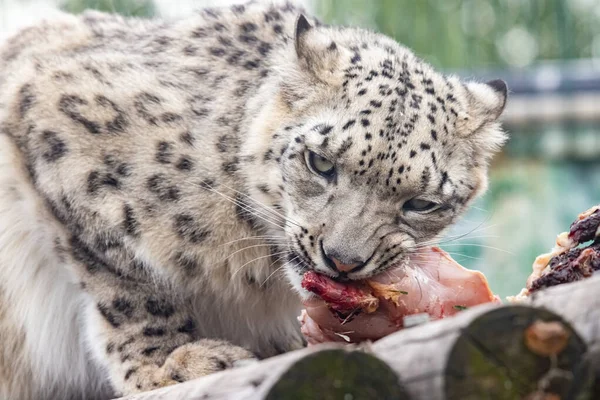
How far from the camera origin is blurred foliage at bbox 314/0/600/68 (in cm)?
1067

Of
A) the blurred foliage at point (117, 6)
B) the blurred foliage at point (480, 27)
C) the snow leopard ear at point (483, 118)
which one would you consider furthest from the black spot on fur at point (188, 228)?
the blurred foliage at point (480, 27)

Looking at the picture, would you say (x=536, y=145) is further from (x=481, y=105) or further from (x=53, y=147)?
(x=53, y=147)

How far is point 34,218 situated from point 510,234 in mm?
5699

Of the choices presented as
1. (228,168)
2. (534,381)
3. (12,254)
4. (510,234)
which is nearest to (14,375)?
(12,254)

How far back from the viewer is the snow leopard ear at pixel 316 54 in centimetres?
386

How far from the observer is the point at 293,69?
3951 millimetres

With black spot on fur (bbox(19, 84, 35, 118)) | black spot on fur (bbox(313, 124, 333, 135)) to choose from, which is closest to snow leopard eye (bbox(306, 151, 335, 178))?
black spot on fur (bbox(313, 124, 333, 135))

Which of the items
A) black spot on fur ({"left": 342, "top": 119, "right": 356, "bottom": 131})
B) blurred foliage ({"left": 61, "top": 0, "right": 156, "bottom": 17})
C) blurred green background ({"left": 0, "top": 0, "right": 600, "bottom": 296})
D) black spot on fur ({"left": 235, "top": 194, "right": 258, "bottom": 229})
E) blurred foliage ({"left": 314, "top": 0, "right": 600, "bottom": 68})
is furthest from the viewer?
blurred foliage ({"left": 314, "top": 0, "right": 600, "bottom": 68})

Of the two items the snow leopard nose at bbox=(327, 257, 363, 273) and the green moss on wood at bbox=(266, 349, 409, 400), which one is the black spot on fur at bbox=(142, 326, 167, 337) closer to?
the snow leopard nose at bbox=(327, 257, 363, 273)

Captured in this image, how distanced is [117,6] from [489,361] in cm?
917

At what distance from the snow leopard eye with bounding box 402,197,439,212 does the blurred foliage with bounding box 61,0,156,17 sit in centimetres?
631

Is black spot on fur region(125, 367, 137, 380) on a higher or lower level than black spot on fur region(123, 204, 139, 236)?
lower

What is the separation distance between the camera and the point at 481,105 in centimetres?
407

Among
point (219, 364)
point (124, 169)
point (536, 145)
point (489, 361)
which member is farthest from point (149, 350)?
point (536, 145)
